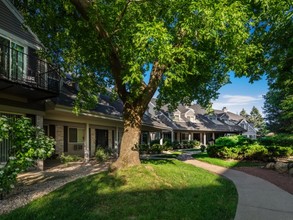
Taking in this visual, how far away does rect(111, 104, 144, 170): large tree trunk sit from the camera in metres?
9.97

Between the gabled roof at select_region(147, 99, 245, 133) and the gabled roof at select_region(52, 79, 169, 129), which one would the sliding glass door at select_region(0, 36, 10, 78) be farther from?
the gabled roof at select_region(147, 99, 245, 133)

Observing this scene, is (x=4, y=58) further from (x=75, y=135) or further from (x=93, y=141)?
(x=93, y=141)

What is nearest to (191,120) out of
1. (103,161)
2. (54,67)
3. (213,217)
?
(103,161)

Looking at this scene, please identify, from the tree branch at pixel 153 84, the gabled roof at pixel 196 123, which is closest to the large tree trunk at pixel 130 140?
the tree branch at pixel 153 84

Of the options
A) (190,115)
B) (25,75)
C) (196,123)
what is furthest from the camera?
(196,123)

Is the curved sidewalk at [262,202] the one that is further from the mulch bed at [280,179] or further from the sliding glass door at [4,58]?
the sliding glass door at [4,58]

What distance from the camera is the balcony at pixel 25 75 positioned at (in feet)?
38.3

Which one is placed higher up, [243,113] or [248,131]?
[243,113]

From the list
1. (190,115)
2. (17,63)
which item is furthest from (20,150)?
(190,115)

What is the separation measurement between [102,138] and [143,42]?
18455 mm

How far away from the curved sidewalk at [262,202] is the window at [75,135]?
45.0ft

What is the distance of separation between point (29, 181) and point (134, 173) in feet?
14.4

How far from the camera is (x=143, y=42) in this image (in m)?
6.84

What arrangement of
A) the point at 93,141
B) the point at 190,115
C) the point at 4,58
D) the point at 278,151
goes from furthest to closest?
the point at 190,115 < the point at 93,141 < the point at 278,151 < the point at 4,58
